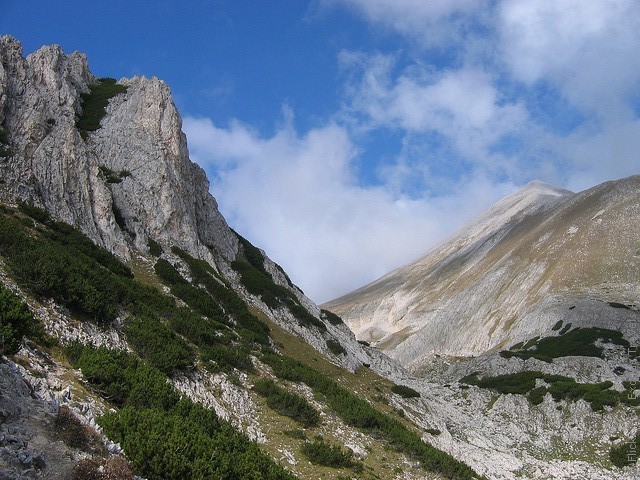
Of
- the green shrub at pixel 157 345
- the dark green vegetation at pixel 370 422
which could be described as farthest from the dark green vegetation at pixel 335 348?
the green shrub at pixel 157 345

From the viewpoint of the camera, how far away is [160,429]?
12.2m

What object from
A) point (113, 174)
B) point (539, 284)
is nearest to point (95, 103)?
point (113, 174)

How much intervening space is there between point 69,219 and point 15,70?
20706 mm

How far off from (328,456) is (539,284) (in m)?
102

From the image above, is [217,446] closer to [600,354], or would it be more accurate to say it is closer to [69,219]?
[69,219]

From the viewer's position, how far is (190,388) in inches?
805

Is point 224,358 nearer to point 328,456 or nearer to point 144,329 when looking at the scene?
point 144,329

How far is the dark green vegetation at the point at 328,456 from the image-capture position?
1925cm

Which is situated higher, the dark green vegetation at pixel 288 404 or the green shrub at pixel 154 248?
the green shrub at pixel 154 248

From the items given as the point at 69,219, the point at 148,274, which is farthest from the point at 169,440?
the point at 69,219

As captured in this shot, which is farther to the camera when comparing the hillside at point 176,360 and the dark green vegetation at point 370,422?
the dark green vegetation at point 370,422

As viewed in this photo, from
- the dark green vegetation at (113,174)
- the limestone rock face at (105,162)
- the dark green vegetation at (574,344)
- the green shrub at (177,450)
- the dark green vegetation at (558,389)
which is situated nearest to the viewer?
the green shrub at (177,450)

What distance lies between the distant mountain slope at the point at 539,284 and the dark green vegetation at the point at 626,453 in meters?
44.5

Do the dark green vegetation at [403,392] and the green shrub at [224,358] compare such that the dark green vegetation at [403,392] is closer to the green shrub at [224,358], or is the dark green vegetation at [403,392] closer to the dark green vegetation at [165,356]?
the dark green vegetation at [165,356]
